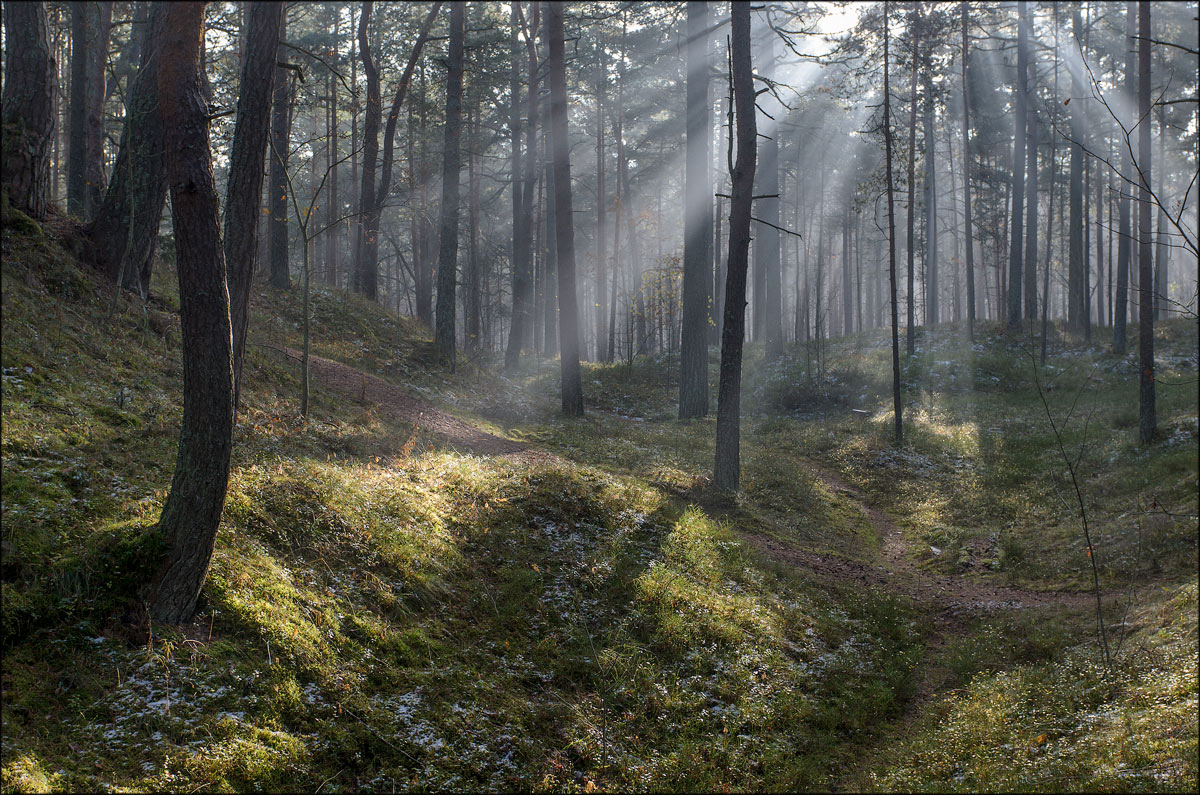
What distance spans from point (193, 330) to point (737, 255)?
8394mm

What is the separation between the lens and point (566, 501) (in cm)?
907

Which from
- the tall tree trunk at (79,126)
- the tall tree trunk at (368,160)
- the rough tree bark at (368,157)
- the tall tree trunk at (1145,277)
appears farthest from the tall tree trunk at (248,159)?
the tall tree trunk at (1145,277)

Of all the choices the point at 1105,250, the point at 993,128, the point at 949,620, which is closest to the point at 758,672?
the point at 949,620

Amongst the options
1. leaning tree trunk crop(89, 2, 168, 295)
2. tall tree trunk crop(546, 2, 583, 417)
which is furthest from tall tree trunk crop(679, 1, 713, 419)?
leaning tree trunk crop(89, 2, 168, 295)

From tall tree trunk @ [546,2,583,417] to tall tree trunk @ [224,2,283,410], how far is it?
9.39 metres

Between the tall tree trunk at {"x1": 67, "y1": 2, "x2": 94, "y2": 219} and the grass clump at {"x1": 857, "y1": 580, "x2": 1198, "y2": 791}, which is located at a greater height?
the tall tree trunk at {"x1": 67, "y1": 2, "x2": 94, "y2": 219}

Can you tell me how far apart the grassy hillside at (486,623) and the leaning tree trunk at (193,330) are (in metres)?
0.21

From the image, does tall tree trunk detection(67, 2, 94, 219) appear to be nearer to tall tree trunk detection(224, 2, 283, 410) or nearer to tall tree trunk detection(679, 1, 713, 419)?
tall tree trunk detection(224, 2, 283, 410)

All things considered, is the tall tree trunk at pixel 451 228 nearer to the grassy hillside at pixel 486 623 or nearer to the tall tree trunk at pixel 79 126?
the grassy hillside at pixel 486 623

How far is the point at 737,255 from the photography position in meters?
11.0

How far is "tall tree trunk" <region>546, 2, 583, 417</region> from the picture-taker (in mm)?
15328

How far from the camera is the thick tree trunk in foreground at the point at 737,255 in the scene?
36.2 ft

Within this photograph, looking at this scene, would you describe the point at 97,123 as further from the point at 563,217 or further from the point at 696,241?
the point at 696,241

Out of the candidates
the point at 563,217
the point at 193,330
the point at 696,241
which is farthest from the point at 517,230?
the point at 193,330
